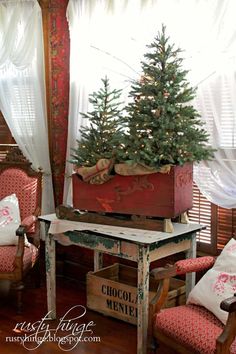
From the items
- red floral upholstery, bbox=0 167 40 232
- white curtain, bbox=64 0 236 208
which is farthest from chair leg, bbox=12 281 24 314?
white curtain, bbox=64 0 236 208

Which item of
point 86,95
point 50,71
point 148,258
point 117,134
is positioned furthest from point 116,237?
point 50,71

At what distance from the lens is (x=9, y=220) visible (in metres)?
3.88

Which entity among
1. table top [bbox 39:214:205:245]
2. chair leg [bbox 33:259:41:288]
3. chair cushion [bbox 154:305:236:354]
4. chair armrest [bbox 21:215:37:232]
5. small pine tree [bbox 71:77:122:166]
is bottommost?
chair leg [bbox 33:259:41:288]

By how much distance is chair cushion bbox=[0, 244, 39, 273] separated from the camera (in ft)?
11.7

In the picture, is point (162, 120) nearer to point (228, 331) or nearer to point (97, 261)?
point (228, 331)

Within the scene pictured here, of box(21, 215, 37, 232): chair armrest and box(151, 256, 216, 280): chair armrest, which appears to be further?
box(21, 215, 37, 232): chair armrest

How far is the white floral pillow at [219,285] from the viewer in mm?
2553

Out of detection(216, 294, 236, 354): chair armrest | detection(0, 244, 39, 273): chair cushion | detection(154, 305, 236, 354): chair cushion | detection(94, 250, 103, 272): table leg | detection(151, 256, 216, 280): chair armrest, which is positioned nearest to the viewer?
detection(216, 294, 236, 354): chair armrest

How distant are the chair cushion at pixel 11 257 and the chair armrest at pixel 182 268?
50.9 inches

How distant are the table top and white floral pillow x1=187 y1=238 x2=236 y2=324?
0.34 m

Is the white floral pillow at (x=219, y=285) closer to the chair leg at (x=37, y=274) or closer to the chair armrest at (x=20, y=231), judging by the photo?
the chair armrest at (x=20, y=231)

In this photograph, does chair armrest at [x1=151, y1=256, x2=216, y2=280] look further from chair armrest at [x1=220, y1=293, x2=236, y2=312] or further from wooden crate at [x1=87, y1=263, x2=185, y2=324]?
chair armrest at [x1=220, y1=293, x2=236, y2=312]

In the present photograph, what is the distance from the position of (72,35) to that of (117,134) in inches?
50.4

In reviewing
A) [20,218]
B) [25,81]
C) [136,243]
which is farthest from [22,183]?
[136,243]
